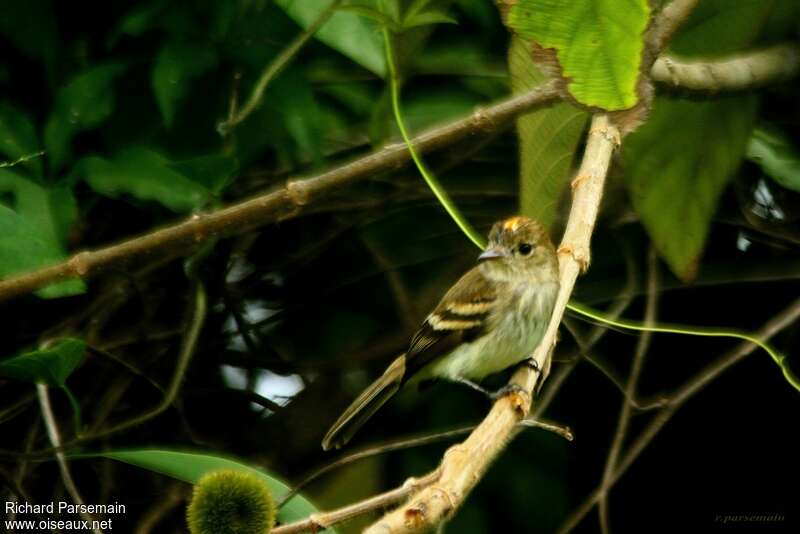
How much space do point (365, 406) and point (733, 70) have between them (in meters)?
0.76

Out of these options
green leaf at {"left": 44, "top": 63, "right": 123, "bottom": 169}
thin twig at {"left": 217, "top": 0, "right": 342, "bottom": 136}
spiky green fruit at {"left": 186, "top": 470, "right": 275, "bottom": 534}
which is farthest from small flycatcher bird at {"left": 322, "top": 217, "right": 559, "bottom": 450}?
spiky green fruit at {"left": 186, "top": 470, "right": 275, "bottom": 534}

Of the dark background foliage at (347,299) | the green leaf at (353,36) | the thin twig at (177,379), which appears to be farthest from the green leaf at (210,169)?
the thin twig at (177,379)

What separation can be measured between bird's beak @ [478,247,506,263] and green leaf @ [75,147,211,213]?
0.50 metres

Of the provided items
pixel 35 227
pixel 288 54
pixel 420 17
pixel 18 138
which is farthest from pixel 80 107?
pixel 420 17

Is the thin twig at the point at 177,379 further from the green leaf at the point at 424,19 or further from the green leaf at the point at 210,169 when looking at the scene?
the green leaf at the point at 424,19

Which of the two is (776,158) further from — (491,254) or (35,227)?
(35,227)

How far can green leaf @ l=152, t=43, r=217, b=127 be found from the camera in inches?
68.5

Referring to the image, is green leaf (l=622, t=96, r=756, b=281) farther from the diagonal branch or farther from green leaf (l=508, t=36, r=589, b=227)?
the diagonal branch

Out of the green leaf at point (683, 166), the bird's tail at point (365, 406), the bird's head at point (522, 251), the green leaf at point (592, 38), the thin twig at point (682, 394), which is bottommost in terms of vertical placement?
the thin twig at point (682, 394)

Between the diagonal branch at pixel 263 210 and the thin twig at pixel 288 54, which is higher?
the thin twig at pixel 288 54

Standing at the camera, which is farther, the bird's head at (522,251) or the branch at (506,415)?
the bird's head at (522,251)

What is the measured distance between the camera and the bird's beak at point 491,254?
1989 millimetres

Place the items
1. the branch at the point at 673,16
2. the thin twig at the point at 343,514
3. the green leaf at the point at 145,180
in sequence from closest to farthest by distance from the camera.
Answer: the thin twig at the point at 343,514
the branch at the point at 673,16
the green leaf at the point at 145,180

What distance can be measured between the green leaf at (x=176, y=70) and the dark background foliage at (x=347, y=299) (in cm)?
4
